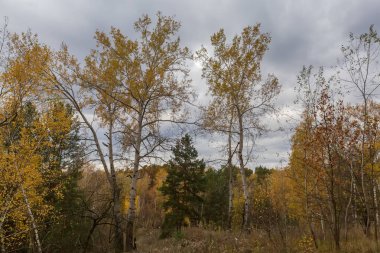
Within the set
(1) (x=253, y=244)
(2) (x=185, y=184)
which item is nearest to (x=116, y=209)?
(1) (x=253, y=244)

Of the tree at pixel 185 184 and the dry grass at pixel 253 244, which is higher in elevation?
the tree at pixel 185 184

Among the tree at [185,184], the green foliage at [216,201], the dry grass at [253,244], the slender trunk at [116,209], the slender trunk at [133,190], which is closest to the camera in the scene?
the dry grass at [253,244]

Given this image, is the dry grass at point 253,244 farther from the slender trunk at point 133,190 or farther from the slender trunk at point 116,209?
the slender trunk at point 116,209

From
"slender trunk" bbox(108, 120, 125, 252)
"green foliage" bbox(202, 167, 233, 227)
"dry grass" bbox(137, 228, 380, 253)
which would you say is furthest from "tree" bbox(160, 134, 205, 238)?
"slender trunk" bbox(108, 120, 125, 252)

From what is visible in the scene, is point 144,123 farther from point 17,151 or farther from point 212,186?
point 212,186

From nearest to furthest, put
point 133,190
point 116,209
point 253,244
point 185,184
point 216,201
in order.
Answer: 1. point 253,244
2. point 116,209
3. point 133,190
4. point 185,184
5. point 216,201

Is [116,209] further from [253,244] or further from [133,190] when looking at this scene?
[253,244]

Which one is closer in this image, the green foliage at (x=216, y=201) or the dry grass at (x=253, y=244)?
the dry grass at (x=253, y=244)

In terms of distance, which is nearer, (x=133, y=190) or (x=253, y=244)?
→ (x=253, y=244)

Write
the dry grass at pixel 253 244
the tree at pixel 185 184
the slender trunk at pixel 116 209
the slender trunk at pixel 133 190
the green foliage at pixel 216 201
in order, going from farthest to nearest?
the green foliage at pixel 216 201
the tree at pixel 185 184
the slender trunk at pixel 133 190
the slender trunk at pixel 116 209
the dry grass at pixel 253 244

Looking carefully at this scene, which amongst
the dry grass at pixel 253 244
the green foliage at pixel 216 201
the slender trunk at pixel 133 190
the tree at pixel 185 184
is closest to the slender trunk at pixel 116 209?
the slender trunk at pixel 133 190

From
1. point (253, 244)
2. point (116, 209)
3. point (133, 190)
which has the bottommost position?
point (253, 244)

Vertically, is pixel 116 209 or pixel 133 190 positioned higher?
pixel 133 190

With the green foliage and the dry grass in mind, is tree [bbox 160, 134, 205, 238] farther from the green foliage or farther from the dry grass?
the dry grass
